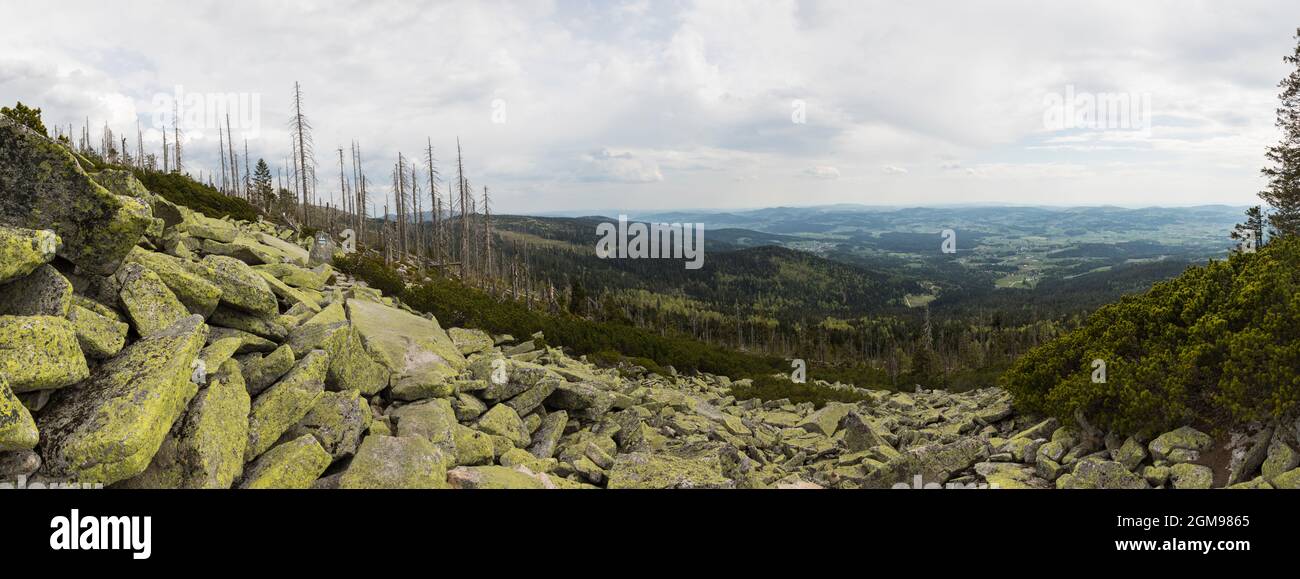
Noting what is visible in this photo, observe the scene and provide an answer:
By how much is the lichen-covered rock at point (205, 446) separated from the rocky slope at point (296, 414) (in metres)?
0.03

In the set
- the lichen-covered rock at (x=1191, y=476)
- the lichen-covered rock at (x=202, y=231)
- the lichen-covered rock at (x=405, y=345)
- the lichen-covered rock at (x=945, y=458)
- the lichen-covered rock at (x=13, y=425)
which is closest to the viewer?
the lichen-covered rock at (x=13, y=425)

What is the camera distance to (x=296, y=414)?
9102 millimetres

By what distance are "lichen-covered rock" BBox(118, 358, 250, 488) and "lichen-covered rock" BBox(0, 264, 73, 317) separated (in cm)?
206

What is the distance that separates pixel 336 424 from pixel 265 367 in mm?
1635

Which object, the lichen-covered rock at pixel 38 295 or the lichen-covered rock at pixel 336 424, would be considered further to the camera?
the lichen-covered rock at pixel 336 424

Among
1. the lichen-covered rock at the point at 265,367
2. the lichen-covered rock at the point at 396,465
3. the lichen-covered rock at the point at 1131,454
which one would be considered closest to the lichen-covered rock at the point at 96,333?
the lichen-covered rock at the point at 265,367

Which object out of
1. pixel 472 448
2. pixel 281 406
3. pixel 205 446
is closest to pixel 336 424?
pixel 281 406

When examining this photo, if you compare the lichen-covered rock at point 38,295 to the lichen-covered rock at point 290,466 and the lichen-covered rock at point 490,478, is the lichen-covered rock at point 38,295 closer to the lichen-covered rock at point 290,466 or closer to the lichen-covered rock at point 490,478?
the lichen-covered rock at point 290,466

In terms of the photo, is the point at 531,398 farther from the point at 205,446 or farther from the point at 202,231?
the point at 202,231

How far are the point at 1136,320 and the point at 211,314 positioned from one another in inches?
831

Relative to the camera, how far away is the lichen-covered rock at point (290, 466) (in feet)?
26.0
